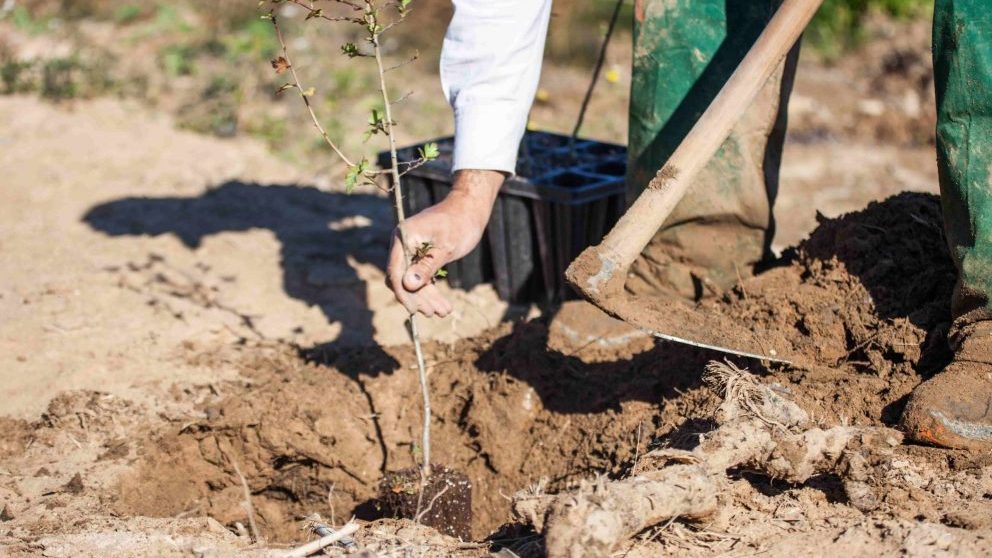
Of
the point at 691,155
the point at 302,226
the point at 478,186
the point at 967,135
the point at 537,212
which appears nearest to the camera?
the point at 967,135

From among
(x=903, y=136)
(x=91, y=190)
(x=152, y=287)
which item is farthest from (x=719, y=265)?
(x=903, y=136)

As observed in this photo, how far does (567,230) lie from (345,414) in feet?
3.28

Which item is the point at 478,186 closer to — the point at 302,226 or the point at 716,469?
the point at 716,469

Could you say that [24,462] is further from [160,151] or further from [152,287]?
[160,151]

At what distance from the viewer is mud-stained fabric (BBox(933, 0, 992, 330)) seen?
222cm

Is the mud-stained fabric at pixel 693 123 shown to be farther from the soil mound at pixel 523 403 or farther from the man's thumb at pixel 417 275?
the man's thumb at pixel 417 275

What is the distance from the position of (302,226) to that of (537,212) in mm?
1249

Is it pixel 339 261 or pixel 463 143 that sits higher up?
pixel 463 143

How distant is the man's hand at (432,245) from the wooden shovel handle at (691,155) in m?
0.27

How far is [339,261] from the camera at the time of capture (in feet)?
12.7

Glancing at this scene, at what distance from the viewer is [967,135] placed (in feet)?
7.43

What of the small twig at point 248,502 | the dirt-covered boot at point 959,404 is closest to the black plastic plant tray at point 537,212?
the small twig at point 248,502

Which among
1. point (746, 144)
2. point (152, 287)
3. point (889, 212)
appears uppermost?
point (746, 144)

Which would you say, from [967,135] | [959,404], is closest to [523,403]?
[959,404]
